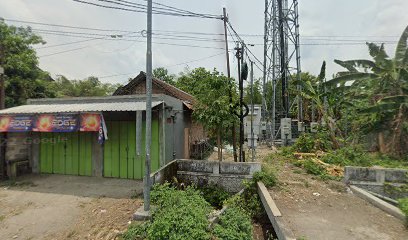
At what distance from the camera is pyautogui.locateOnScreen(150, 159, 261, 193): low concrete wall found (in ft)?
26.3

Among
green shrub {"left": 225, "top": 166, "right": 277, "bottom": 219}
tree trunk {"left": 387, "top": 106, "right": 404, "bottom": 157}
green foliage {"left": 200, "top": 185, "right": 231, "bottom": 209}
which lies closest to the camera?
green shrub {"left": 225, "top": 166, "right": 277, "bottom": 219}

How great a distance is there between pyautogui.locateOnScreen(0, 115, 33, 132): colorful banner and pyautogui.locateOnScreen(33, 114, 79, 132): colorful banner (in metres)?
0.32

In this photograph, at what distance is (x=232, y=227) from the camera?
17.7 feet

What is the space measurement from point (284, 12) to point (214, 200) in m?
15.1

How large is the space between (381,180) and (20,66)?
22.6m

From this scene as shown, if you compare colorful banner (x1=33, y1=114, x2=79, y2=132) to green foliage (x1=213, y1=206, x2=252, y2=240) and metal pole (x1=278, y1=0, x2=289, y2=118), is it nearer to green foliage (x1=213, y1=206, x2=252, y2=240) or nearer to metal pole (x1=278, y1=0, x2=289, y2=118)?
green foliage (x1=213, y1=206, x2=252, y2=240)

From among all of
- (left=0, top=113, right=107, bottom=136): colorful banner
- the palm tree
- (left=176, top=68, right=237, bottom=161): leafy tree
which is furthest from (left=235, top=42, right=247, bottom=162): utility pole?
the palm tree

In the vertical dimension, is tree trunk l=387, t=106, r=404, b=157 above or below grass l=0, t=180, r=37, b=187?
above

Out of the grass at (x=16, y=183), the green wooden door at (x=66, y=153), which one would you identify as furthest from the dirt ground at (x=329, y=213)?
the grass at (x=16, y=183)

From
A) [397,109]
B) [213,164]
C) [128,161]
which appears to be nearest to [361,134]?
[397,109]

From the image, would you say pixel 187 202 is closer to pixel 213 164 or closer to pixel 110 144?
pixel 213 164

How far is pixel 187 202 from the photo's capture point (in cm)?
592

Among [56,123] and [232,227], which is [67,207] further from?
[232,227]

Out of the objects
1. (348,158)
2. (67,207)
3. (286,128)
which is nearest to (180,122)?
(67,207)
